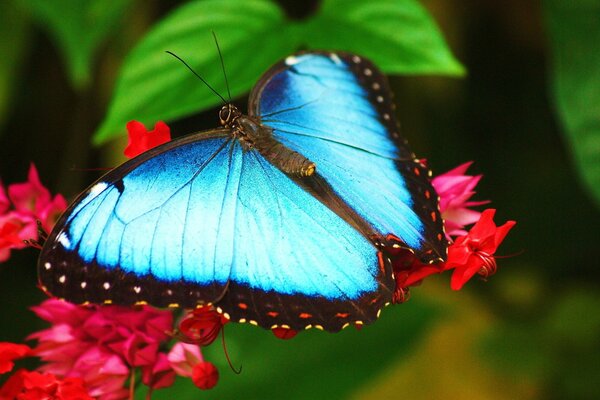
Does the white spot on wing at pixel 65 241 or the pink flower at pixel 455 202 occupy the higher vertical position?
the white spot on wing at pixel 65 241

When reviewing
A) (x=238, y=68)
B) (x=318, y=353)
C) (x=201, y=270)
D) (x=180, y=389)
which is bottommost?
(x=318, y=353)

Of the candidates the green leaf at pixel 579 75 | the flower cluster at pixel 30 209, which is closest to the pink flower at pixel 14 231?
the flower cluster at pixel 30 209

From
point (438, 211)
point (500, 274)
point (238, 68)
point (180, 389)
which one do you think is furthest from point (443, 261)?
point (500, 274)

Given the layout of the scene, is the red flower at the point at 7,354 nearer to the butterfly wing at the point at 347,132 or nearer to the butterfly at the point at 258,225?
the butterfly at the point at 258,225

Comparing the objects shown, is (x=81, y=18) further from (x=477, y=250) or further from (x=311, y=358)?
(x=477, y=250)

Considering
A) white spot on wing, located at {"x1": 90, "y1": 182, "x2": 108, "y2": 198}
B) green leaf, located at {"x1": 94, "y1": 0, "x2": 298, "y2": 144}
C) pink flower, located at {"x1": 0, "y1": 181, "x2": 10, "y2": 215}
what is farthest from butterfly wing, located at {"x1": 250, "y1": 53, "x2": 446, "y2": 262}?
pink flower, located at {"x1": 0, "y1": 181, "x2": 10, "y2": 215}

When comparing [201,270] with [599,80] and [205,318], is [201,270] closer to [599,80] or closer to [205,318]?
[205,318]

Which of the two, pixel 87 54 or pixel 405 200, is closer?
pixel 405 200
